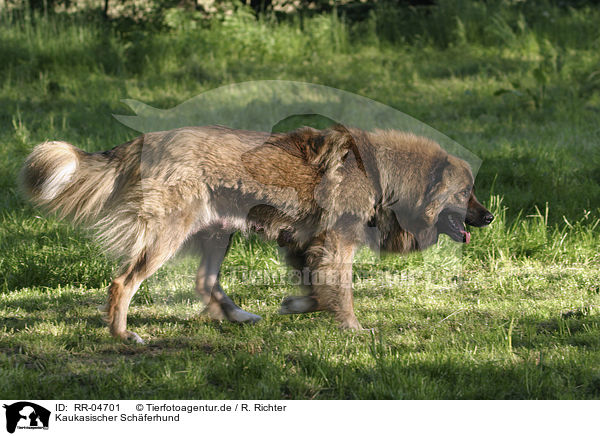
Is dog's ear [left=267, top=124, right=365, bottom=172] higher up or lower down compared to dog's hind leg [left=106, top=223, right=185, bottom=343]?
higher up

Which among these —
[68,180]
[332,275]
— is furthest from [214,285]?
[68,180]

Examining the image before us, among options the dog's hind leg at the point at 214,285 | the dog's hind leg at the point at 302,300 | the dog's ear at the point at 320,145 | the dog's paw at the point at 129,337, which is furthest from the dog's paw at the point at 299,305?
the dog's paw at the point at 129,337

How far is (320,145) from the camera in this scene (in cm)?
461

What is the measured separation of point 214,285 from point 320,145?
131cm

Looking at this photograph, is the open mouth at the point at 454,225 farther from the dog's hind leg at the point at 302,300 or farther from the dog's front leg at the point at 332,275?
the dog's hind leg at the point at 302,300

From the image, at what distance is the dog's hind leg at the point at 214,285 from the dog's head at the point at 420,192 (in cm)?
114

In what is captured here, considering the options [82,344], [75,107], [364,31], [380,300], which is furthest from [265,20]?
[82,344]

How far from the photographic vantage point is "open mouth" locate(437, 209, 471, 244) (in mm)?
4938

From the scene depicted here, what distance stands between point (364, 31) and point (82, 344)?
1048 cm

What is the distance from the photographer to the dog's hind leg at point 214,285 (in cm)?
492

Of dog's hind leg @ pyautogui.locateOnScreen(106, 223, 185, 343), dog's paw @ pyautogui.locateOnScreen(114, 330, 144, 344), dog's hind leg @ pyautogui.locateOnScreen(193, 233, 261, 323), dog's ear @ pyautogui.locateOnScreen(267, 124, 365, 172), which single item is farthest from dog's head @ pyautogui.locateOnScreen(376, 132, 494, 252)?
dog's paw @ pyautogui.locateOnScreen(114, 330, 144, 344)
